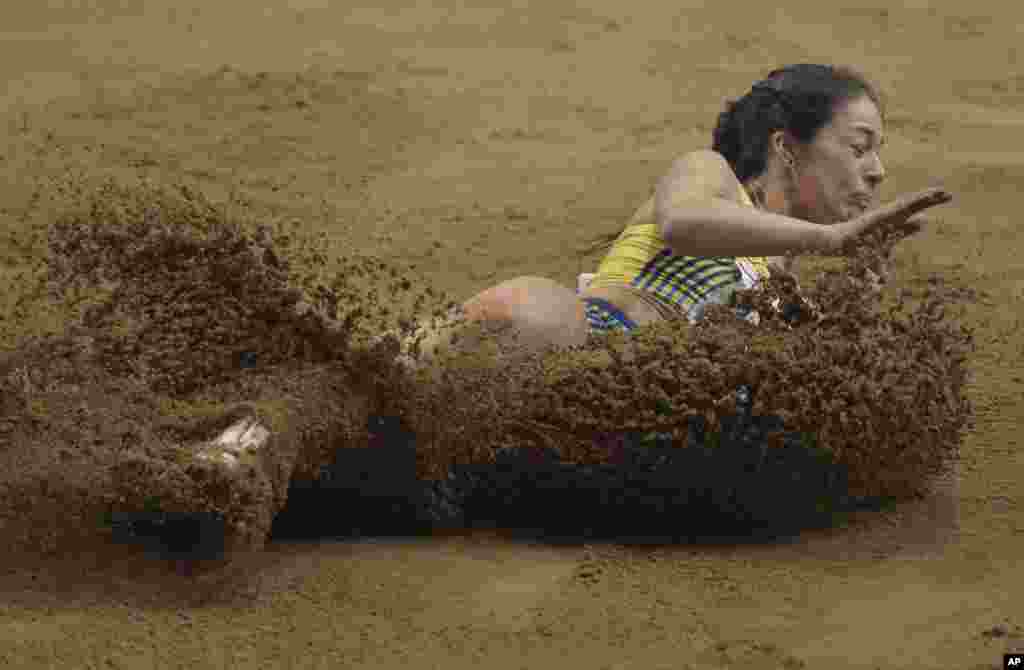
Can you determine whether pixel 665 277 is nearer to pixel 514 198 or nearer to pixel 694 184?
pixel 694 184

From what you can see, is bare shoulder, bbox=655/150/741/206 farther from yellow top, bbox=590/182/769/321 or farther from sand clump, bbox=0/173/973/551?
sand clump, bbox=0/173/973/551

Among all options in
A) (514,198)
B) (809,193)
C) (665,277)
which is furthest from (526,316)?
(514,198)

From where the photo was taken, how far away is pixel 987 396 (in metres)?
3.54

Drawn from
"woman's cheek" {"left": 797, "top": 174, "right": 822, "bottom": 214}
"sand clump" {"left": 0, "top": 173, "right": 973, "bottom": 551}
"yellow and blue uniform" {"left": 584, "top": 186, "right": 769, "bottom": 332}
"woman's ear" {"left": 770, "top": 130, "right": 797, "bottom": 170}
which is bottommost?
"sand clump" {"left": 0, "top": 173, "right": 973, "bottom": 551}

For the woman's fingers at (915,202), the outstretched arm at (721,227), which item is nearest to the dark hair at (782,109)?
the outstretched arm at (721,227)

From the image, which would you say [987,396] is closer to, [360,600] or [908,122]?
[360,600]

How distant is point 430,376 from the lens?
2.92 m

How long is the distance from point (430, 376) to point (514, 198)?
207 cm

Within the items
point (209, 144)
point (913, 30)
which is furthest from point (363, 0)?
point (913, 30)

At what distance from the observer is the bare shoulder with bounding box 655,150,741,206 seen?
3191 mm

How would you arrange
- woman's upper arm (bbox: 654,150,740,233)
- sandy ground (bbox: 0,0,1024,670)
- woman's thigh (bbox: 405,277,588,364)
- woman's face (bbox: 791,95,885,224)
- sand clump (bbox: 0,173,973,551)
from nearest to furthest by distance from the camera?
sandy ground (bbox: 0,0,1024,670), sand clump (bbox: 0,173,973,551), woman's thigh (bbox: 405,277,588,364), woman's upper arm (bbox: 654,150,740,233), woman's face (bbox: 791,95,885,224)

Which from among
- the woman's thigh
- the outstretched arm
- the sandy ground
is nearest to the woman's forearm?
the outstretched arm

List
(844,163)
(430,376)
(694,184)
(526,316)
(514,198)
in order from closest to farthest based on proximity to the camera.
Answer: (430,376), (526,316), (694,184), (844,163), (514,198)

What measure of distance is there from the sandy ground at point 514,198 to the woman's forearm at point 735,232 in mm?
550
